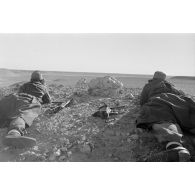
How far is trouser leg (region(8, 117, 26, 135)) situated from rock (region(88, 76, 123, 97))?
77.5 inches

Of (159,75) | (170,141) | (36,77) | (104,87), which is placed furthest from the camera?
(104,87)

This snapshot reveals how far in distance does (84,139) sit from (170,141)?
2.84ft

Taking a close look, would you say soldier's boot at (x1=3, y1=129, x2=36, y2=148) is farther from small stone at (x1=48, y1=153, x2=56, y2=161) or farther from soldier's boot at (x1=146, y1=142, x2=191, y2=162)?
soldier's boot at (x1=146, y1=142, x2=191, y2=162)

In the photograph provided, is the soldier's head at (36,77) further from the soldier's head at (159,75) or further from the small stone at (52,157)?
the small stone at (52,157)

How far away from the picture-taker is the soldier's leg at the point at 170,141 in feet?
7.45

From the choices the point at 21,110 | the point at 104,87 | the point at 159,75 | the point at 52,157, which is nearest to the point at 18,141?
the point at 52,157

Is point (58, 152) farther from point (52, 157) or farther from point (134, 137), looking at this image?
point (134, 137)

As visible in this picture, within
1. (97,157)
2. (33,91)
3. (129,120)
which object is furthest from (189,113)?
(33,91)

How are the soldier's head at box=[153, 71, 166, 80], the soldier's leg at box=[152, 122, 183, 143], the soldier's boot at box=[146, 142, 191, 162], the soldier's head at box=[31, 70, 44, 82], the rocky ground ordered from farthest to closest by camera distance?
the soldier's head at box=[31, 70, 44, 82] < the soldier's head at box=[153, 71, 166, 80] < the rocky ground < the soldier's leg at box=[152, 122, 183, 143] < the soldier's boot at box=[146, 142, 191, 162]

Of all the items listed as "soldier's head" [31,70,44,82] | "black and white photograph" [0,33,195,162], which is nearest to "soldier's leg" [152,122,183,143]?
"black and white photograph" [0,33,195,162]

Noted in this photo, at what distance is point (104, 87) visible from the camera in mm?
5008

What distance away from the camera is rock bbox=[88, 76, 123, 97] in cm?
498

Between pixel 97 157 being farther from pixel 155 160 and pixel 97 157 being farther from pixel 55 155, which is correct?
pixel 155 160

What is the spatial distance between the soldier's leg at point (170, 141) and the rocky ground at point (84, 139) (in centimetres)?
17
